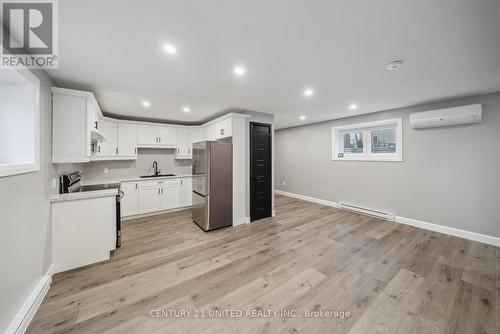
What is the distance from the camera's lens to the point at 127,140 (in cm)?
417

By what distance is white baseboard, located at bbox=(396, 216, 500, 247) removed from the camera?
110 inches

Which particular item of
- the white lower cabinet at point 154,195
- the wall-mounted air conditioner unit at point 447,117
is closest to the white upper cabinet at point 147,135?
the white lower cabinet at point 154,195

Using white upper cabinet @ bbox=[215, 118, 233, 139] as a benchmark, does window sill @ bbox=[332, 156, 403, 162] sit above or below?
below

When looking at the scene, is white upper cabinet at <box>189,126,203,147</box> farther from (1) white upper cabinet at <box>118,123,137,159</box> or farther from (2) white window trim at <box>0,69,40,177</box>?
(2) white window trim at <box>0,69,40,177</box>

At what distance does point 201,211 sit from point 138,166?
7.72ft

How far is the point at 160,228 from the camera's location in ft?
11.5

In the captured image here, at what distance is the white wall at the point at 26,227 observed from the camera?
1.31 m

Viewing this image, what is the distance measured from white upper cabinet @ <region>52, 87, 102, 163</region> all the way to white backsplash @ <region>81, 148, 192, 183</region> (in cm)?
189

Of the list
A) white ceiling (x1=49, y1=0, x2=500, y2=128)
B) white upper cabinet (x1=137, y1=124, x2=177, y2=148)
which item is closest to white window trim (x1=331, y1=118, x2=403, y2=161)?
white ceiling (x1=49, y1=0, x2=500, y2=128)

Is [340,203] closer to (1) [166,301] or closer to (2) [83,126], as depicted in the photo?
(1) [166,301]

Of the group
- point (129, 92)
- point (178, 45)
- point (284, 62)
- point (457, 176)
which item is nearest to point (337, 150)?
point (457, 176)

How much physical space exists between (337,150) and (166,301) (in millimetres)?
4780

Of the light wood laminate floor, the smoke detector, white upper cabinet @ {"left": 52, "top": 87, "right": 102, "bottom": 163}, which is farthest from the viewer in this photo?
white upper cabinet @ {"left": 52, "top": 87, "right": 102, "bottom": 163}

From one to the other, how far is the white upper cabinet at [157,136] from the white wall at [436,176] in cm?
417
